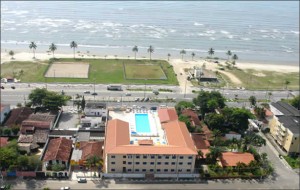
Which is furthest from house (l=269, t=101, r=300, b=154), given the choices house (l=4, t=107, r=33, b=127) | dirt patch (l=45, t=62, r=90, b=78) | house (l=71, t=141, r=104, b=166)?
dirt patch (l=45, t=62, r=90, b=78)

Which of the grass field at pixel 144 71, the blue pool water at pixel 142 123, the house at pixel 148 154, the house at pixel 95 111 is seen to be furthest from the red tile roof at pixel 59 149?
the grass field at pixel 144 71

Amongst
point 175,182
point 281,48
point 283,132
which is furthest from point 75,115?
point 281,48

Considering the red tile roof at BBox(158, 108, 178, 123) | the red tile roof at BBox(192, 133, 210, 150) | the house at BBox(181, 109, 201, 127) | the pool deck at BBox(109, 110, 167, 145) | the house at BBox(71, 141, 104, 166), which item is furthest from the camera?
the house at BBox(181, 109, 201, 127)

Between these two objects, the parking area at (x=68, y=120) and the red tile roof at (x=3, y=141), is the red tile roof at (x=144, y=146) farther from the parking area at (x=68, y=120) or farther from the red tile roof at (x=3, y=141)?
the red tile roof at (x=3, y=141)

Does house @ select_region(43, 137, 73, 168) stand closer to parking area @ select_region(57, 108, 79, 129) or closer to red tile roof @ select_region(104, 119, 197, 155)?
red tile roof @ select_region(104, 119, 197, 155)

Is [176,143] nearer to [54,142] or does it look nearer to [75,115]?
[54,142]

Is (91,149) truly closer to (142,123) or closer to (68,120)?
(142,123)
